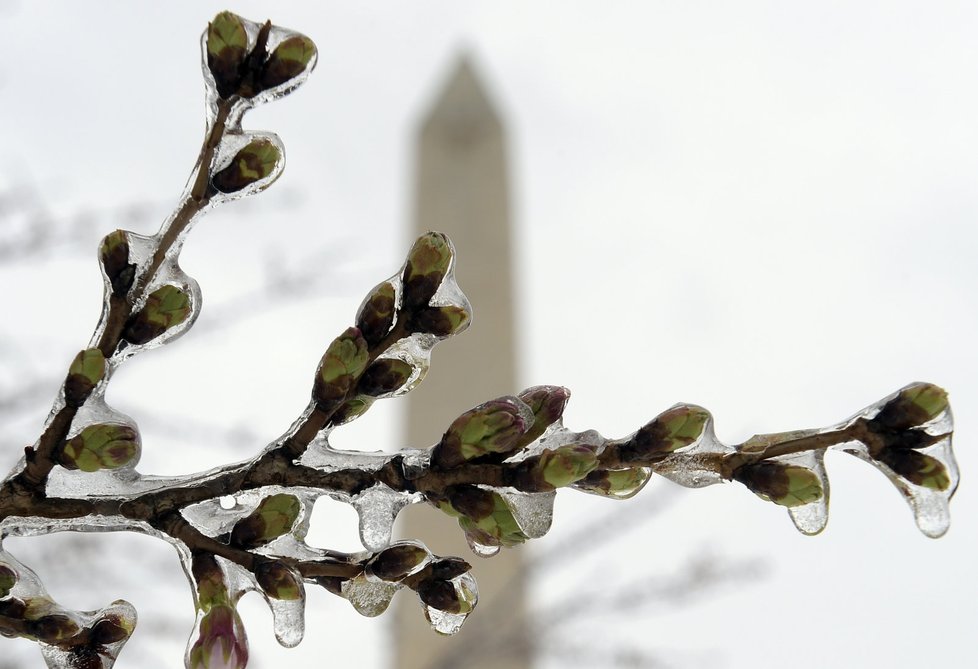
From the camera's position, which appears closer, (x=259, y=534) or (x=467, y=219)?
(x=259, y=534)

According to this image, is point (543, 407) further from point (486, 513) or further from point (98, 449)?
point (98, 449)

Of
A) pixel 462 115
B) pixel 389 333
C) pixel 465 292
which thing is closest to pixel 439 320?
pixel 389 333

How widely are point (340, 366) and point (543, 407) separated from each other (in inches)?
3.0

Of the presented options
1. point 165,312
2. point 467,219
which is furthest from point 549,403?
point 467,219

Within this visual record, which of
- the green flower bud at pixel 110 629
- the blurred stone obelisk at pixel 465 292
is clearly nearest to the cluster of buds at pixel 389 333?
the green flower bud at pixel 110 629

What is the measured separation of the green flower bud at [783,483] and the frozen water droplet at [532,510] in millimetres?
74

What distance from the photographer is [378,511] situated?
37 centimetres

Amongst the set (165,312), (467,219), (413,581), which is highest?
(165,312)

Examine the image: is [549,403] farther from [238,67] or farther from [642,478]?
[238,67]

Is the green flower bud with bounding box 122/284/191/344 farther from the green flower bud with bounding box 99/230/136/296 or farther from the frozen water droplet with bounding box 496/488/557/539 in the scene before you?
the frozen water droplet with bounding box 496/488/557/539

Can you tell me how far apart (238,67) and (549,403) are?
0.17 m

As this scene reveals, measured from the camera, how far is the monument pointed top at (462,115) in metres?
5.69

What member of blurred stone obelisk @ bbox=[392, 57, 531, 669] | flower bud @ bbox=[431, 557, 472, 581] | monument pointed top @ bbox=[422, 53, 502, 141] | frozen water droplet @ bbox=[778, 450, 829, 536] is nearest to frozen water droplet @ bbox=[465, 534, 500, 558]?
flower bud @ bbox=[431, 557, 472, 581]

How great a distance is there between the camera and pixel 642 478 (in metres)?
0.36
